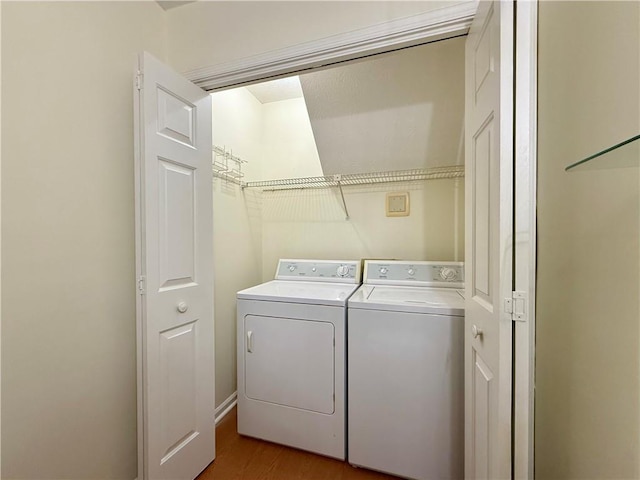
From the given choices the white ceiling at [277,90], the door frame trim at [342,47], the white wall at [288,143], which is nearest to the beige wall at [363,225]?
the white wall at [288,143]

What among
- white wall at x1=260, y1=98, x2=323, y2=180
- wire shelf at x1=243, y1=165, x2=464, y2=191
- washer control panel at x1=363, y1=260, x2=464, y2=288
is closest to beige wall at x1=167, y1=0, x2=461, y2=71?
wire shelf at x1=243, y1=165, x2=464, y2=191

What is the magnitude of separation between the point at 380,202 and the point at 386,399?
1444 millimetres

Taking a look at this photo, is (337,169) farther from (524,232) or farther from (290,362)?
(524,232)

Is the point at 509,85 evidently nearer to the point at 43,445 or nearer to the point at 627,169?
the point at 627,169

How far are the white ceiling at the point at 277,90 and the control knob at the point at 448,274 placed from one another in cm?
188

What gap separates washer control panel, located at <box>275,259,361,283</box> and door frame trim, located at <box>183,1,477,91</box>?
53.1 inches

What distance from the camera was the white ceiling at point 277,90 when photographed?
2277mm

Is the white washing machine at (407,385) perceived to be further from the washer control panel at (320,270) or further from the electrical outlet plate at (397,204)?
the electrical outlet plate at (397,204)

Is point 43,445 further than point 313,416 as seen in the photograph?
No

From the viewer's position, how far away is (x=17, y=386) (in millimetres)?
916

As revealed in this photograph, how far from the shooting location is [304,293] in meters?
1.77

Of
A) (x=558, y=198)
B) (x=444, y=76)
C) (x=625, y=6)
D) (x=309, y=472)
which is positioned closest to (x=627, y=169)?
(x=558, y=198)

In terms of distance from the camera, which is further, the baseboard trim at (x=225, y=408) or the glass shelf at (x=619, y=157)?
the baseboard trim at (x=225, y=408)

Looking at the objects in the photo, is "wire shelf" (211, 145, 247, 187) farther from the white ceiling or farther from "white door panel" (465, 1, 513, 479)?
"white door panel" (465, 1, 513, 479)
